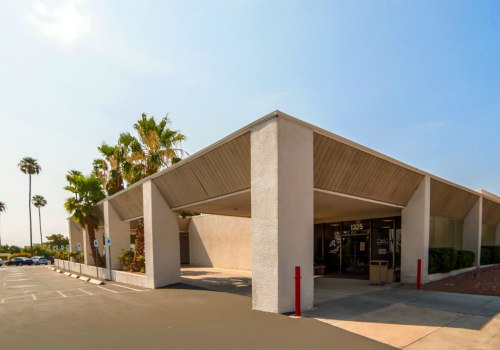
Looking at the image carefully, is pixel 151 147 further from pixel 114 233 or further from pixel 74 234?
pixel 74 234

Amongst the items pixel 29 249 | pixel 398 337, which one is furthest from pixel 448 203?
pixel 29 249

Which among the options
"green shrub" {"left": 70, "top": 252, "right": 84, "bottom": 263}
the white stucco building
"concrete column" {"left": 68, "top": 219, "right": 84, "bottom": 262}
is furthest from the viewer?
"concrete column" {"left": 68, "top": 219, "right": 84, "bottom": 262}

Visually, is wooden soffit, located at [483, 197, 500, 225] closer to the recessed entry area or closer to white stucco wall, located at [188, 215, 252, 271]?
the recessed entry area

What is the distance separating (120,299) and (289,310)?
7140 millimetres

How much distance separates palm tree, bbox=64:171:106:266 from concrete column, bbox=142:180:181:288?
9939 millimetres

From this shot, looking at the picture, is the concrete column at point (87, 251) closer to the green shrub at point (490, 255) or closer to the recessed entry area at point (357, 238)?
the recessed entry area at point (357, 238)

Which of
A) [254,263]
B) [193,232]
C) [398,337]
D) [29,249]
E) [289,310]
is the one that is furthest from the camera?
[29,249]

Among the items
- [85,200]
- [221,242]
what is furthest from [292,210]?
[85,200]

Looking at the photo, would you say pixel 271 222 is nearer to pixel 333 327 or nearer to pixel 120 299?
pixel 333 327

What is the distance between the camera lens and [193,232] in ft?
88.7

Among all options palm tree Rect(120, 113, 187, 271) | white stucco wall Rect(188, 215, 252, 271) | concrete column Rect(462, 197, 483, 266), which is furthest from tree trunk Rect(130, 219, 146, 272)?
concrete column Rect(462, 197, 483, 266)

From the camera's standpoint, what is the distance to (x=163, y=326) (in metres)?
7.43

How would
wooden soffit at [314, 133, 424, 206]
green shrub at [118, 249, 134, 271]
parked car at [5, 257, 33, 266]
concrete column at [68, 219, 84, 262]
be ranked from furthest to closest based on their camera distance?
parked car at [5, 257, 33, 266] → concrete column at [68, 219, 84, 262] → green shrub at [118, 249, 134, 271] → wooden soffit at [314, 133, 424, 206]

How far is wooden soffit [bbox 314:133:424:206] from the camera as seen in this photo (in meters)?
9.61
